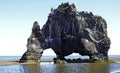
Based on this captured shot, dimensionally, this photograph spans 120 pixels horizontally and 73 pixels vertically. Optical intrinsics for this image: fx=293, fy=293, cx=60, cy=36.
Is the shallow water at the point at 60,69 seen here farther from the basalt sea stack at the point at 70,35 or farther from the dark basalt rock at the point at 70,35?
the dark basalt rock at the point at 70,35

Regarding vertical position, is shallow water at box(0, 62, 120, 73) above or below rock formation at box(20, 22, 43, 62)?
below

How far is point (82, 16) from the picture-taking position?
134 metres

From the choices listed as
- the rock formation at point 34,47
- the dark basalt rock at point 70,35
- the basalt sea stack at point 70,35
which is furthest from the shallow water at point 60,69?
the dark basalt rock at point 70,35

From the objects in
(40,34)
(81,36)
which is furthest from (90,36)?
(40,34)

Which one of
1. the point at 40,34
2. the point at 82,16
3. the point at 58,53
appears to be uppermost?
the point at 82,16

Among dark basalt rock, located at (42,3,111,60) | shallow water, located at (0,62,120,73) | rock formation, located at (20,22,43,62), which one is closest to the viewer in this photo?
shallow water, located at (0,62,120,73)

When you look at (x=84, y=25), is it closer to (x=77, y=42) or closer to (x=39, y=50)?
(x=77, y=42)

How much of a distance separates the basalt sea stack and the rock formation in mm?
560

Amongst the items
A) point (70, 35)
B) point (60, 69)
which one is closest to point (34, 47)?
point (70, 35)

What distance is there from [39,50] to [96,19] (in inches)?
1204

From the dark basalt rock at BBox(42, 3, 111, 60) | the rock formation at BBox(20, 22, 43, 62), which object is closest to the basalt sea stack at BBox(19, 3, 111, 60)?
the dark basalt rock at BBox(42, 3, 111, 60)

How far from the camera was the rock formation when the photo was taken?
399 ft

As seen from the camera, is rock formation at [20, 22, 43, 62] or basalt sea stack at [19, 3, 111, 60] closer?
rock formation at [20, 22, 43, 62]

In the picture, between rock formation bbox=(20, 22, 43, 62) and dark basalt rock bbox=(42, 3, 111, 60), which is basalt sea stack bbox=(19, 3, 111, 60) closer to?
dark basalt rock bbox=(42, 3, 111, 60)
